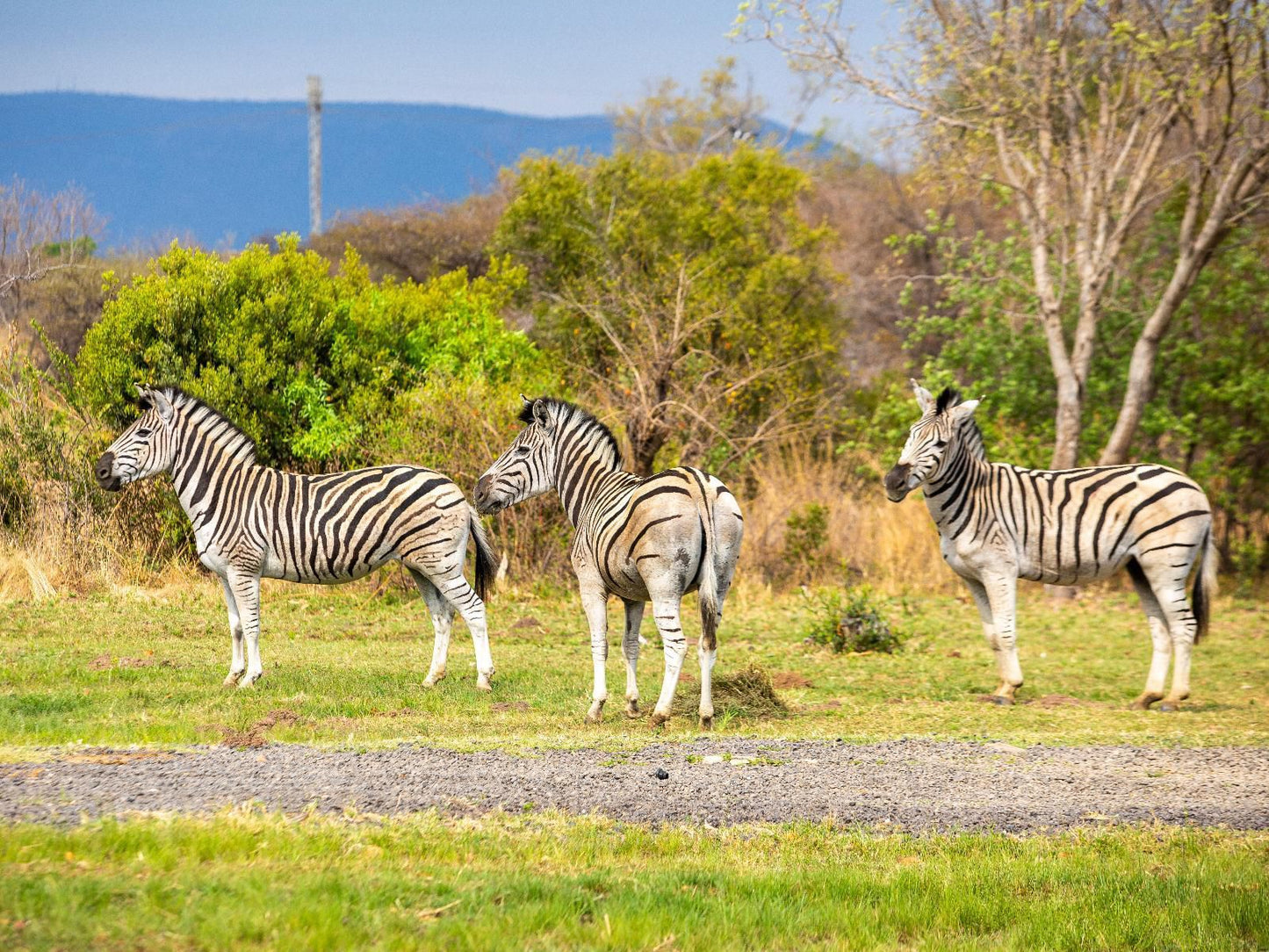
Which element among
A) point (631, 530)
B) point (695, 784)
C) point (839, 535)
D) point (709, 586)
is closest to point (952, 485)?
point (709, 586)

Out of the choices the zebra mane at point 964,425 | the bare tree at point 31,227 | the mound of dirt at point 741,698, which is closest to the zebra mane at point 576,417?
the mound of dirt at point 741,698

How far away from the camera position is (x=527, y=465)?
11008 mm

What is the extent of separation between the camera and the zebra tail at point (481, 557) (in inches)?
484

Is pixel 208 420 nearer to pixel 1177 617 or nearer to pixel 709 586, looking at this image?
pixel 709 586

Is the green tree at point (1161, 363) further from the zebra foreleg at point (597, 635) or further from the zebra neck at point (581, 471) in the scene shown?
the zebra foreleg at point (597, 635)

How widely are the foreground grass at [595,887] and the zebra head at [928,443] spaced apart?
5269 millimetres

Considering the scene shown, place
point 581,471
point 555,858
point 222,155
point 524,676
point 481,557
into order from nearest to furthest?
point 555,858 → point 581,471 → point 524,676 → point 481,557 → point 222,155

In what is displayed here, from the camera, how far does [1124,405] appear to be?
778 inches

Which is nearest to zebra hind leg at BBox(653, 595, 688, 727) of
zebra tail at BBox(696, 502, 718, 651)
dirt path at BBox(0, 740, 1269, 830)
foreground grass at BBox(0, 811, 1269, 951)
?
zebra tail at BBox(696, 502, 718, 651)

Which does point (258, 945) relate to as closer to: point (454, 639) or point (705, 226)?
point (454, 639)

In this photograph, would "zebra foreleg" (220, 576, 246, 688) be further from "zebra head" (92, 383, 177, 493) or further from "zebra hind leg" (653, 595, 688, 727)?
"zebra hind leg" (653, 595, 688, 727)

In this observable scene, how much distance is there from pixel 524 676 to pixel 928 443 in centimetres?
410

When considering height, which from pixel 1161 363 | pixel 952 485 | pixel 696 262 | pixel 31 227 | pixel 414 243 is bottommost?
pixel 952 485

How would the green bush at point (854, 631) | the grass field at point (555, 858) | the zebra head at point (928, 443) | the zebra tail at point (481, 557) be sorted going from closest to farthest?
the grass field at point (555, 858)
the zebra head at point (928, 443)
the zebra tail at point (481, 557)
the green bush at point (854, 631)
